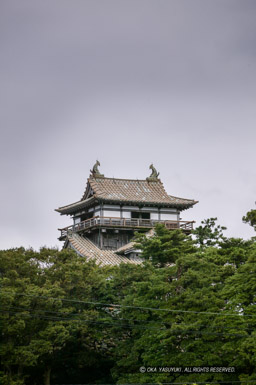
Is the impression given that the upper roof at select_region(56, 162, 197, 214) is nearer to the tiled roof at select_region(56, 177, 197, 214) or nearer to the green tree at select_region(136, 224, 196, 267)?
the tiled roof at select_region(56, 177, 197, 214)

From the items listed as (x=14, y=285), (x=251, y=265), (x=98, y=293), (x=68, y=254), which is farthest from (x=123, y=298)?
(x=251, y=265)

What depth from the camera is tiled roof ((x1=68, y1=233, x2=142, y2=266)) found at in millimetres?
39859

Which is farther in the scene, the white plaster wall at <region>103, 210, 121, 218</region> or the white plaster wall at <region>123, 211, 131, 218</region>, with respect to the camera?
the white plaster wall at <region>123, 211, 131, 218</region>

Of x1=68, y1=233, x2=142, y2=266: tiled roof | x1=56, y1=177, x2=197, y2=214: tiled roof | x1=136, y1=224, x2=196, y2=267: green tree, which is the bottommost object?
x1=136, y1=224, x2=196, y2=267: green tree

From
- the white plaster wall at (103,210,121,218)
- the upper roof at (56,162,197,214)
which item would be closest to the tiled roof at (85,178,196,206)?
the upper roof at (56,162,197,214)

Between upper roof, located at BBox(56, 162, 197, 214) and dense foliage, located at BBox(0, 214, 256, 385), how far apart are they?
12.7 meters

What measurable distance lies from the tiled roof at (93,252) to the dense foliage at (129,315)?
6281mm

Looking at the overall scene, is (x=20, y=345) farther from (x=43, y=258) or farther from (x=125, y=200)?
(x=125, y=200)

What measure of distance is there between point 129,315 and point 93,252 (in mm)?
13693

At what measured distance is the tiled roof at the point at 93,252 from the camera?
131 feet

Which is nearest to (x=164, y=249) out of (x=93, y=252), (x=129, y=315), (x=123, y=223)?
(x=129, y=315)

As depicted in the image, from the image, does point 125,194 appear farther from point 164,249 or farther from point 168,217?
point 164,249

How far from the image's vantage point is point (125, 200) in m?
45.5

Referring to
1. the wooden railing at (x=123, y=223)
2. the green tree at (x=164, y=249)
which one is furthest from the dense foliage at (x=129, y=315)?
the wooden railing at (x=123, y=223)
